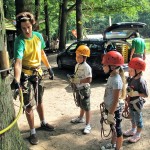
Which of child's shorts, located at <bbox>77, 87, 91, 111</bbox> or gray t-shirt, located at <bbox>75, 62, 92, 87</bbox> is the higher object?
gray t-shirt, located at <bbox>75, 62, 92, 87</bbox>

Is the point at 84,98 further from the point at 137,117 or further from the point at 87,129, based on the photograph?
the point at 137,117

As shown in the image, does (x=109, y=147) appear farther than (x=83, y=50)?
No

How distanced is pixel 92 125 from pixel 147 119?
124 cm

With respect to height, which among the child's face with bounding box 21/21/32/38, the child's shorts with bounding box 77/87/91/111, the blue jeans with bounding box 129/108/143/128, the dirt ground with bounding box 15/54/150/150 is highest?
the child's face with bounding box 21/21/32/38

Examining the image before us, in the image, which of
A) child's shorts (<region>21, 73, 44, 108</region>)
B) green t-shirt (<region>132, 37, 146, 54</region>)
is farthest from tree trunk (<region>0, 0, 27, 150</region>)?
green t-shirt (<region>132, 37, 146, 54</region>)

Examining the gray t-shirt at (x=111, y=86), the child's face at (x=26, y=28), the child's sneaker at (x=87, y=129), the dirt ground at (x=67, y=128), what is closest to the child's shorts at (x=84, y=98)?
the child's sneaker at (x=87, y=129)

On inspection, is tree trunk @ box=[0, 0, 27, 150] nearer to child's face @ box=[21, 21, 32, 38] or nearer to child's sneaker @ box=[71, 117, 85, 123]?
child's face @ box=[21, 21, 32, 38]

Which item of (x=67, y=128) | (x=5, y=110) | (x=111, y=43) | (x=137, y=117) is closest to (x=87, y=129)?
(x=67, y=128)

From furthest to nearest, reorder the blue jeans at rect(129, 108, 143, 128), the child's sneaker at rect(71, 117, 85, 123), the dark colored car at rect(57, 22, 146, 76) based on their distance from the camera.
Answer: the dark colored car at rect(57, 22, 146, 76)
the child's sneaker at rect(71, 117, 85, 123)
the blue jeans at rect(129, 108, 143, 128)

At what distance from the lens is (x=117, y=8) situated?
65.0 ft

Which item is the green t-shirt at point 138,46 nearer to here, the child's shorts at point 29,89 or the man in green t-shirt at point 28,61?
the man in green t-shirt at point 28,61

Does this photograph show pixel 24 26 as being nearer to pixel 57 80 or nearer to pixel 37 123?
pixel 37 123

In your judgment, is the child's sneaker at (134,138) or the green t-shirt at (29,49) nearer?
the green t-shirt at (29,49)

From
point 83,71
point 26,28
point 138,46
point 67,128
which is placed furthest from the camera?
point 138,46
